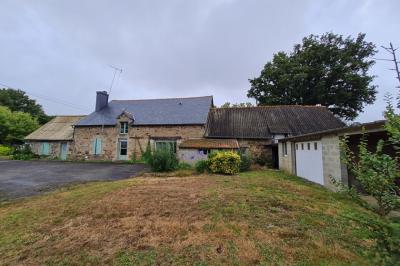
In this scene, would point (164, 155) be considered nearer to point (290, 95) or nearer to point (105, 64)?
point (105, 64)

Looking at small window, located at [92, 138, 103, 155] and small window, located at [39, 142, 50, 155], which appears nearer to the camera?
small window, located at [92, 138, 103, 155]

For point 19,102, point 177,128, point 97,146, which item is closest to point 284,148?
point 177,128

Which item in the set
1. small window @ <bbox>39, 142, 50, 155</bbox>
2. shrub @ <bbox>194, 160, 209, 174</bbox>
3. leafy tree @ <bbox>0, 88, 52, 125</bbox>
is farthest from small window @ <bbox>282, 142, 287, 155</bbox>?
leafy tree @ <bbox>0, 88, 52, 125</bbox>

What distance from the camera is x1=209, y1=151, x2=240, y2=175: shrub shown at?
13.1 meters

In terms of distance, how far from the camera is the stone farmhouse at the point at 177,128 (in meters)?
18.9

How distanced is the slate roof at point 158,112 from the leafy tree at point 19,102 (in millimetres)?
24530

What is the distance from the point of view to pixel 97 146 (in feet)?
73.6

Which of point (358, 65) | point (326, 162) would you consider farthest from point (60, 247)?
point (358, 65)

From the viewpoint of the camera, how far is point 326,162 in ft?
30.2

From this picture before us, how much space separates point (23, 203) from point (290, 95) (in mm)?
28824

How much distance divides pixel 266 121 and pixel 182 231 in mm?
17774

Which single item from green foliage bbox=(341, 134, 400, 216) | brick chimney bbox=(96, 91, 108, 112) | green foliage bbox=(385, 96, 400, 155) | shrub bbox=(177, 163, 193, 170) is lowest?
shrub bbox=(177, 163, 193, 170)

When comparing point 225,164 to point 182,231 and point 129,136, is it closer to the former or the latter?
point 182,231

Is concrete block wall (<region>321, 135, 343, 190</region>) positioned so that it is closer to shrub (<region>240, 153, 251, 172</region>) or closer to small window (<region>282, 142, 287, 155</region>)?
shrub (<region>240, 153, 251, 172</region>)
